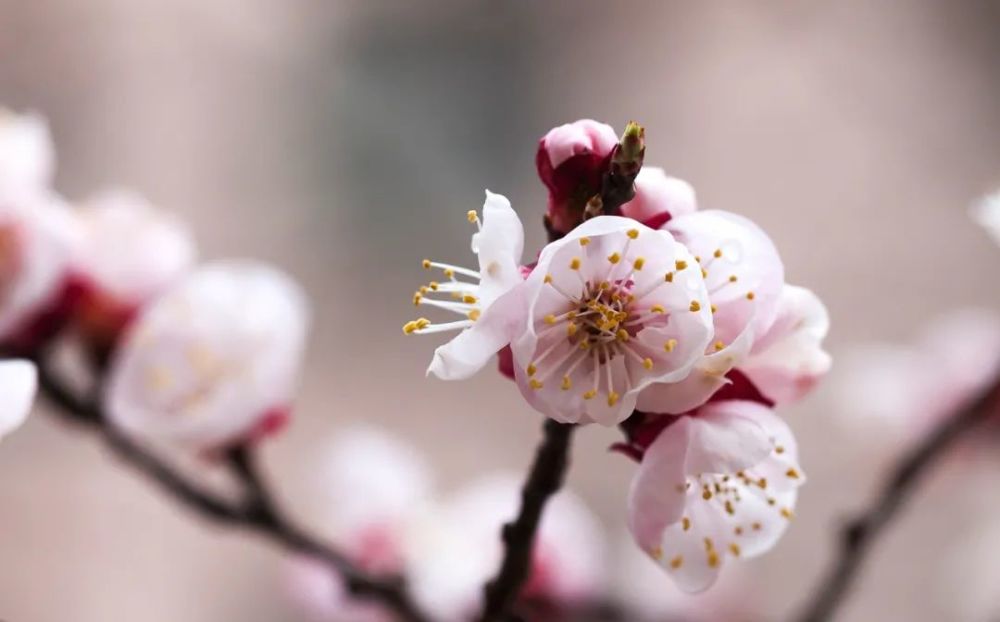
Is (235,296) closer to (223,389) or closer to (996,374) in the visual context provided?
(223,389)

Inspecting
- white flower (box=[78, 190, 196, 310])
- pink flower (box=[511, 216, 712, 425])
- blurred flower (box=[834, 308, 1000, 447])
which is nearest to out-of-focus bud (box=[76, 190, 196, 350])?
white flower (box=[78, 190, 196, 310])

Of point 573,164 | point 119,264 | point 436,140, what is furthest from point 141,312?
point 436,140

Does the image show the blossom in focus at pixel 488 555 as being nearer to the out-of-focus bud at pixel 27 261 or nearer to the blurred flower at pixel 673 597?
the blurred flower at pixel 673 597

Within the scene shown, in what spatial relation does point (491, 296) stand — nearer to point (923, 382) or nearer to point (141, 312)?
point (141, 312)

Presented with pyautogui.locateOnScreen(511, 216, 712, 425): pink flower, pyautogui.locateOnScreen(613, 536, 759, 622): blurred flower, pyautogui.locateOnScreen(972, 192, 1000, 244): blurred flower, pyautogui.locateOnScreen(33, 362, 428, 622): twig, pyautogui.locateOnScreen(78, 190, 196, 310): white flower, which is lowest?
pyautogui.locateOnScreen(613, 536, 759, 622): blurred flower

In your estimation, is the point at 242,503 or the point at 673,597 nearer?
the point at 242,503

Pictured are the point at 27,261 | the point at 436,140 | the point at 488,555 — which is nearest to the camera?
the point at 27,261

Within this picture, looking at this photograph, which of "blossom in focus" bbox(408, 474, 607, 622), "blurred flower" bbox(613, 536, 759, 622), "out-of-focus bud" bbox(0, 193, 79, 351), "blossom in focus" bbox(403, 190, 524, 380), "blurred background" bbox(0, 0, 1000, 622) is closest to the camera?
"blossom in focus" bbox(403, 190, 524, 380)

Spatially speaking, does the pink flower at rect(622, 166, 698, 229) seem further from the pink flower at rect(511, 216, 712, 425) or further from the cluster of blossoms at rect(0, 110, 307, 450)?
the cluster of blossoms at rect(0, 110, 307, 450)
